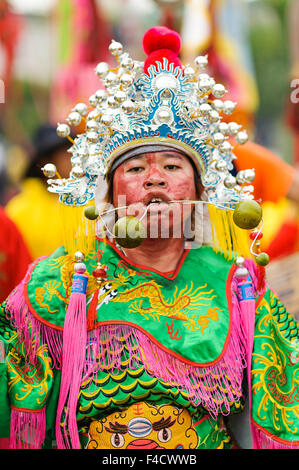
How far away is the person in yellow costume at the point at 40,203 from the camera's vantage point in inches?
168

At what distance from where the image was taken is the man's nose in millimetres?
2441

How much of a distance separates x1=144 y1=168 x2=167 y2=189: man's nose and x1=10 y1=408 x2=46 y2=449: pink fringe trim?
0.86 metres

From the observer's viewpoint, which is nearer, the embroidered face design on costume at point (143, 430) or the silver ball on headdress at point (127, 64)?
the embroidered face design on costume at point (143, 430)

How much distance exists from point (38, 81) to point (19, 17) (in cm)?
172

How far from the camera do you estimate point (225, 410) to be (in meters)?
2.37

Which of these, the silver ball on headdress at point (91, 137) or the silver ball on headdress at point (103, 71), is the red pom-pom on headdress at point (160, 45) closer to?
the silver ball on headdress at point (103, 71)

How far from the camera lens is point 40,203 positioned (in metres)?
4.55

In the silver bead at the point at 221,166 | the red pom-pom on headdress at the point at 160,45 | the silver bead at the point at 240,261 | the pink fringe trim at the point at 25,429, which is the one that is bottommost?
the pink fringe trim at the point at 25,429

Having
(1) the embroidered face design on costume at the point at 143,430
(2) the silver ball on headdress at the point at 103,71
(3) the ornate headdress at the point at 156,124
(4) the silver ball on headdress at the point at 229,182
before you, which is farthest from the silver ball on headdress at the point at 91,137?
(1) the embroidered face design on costume at the point at 143,430

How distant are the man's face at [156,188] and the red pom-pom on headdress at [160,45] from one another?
348mm

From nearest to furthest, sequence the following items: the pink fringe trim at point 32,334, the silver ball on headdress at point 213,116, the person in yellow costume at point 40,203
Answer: the pink fringe trim at point 32,334
the silver ball on headdress at point 213,116
the person in yellow costume at point 40,203

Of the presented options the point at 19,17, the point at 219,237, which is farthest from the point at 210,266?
the point at 19,17

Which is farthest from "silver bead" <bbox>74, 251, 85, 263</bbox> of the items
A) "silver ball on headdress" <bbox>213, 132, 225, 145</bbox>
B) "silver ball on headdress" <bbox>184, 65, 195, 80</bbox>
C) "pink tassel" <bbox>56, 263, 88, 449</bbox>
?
"silver ball on headdress" <bbox>184, 65, 195, 80</bbox>

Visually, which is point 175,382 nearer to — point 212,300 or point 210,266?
point 212,300
